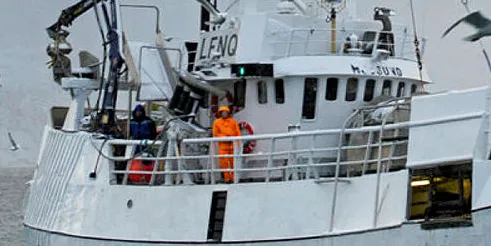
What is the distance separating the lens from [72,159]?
1972cm

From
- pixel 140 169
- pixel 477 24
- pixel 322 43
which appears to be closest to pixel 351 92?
pixel 322 43

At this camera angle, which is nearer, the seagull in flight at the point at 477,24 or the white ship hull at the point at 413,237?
the seagull in flight at the point at 477,24

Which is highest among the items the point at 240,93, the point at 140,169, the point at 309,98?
the point at 309,98

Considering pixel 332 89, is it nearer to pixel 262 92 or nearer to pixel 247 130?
pixel 262 92

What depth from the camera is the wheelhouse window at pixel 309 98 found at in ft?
58.7

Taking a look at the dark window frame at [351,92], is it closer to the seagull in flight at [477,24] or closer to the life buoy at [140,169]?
the life buoy at [140,169]

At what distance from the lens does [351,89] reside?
18.2 meters

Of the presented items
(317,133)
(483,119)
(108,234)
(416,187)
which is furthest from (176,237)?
(483,119)

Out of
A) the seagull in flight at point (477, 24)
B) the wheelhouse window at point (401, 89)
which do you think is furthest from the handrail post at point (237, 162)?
the seagull in flight at point (477, 24)

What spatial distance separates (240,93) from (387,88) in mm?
2426

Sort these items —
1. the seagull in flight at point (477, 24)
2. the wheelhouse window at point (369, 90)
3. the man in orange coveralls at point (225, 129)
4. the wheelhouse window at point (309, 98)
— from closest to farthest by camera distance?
1. the seagull in flight at point (477, 24)
2. the man in orange coveralls at point (225, 129)
3. the wheelhouse window at point (309, 98)
4. the wheelhouse window at point (369, 90)

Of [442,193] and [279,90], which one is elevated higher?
[279,90]

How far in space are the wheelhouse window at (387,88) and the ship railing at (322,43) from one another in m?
0.54

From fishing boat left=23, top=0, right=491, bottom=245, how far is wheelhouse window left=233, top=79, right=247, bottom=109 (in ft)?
0.11
